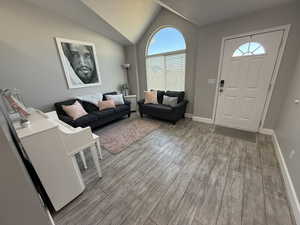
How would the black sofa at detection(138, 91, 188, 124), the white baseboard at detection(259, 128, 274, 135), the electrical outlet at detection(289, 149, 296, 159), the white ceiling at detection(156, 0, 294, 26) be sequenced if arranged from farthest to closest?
the black sofa at detection(138, 91, 188, 124)
the white baseboard at detection(259, 128, 274, 135)
the white ceiling at detection(156, 0, 294, 26)
the electrical outlet at detection(289, 149, 296, 159)

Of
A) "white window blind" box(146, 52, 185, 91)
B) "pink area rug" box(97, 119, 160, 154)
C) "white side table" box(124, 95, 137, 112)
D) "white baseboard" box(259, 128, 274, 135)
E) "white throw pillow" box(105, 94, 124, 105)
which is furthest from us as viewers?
"white side table" box(124, 95, 137, 112)

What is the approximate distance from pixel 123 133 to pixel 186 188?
73.9 inches

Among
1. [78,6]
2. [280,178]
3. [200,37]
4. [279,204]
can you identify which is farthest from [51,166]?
[200,37]

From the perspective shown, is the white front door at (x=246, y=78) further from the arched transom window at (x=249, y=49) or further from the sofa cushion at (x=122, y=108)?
the sofa cushion at (x=122, y=108)

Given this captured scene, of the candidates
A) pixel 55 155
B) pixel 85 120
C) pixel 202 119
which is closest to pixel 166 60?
pixel 202 119

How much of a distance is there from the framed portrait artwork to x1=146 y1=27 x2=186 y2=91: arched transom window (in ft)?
5.93

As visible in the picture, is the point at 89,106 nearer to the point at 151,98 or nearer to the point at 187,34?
the point at 151,98

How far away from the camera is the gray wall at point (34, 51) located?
2.35 meters

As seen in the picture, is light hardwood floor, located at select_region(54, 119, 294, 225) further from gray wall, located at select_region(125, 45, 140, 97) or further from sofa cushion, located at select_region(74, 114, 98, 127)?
gray wall, located at select_region(125, 45, 140, 97)

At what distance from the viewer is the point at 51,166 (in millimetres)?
1231

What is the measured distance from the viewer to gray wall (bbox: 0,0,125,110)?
2350mm

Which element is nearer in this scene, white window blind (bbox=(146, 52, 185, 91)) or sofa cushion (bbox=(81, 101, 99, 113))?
sofa cushion (bbox=(81, 101, 99, 113))

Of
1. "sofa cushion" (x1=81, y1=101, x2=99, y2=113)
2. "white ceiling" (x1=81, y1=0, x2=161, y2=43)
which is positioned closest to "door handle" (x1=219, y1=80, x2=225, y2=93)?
"white ceiling" (x1=81, y1=0, x2=161, y2=43)

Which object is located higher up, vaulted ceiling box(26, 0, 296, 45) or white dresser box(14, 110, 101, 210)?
vaulted ceiling box(26, 0, 296, 45)
